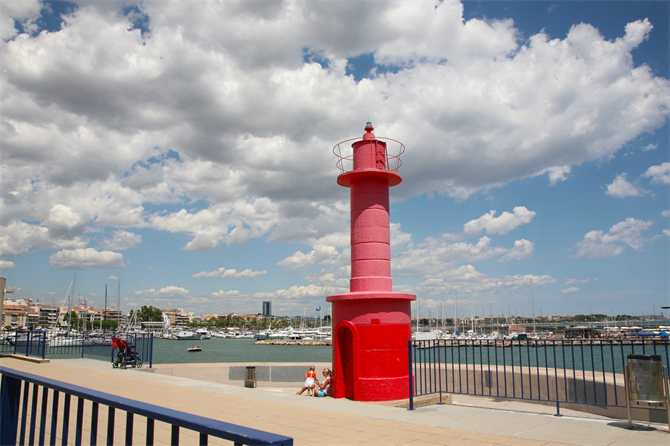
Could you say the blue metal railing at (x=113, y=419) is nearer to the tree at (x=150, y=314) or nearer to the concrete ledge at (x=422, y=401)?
the concrete ledge at (x=422, y=401)

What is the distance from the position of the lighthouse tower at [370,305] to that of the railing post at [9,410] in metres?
7.88

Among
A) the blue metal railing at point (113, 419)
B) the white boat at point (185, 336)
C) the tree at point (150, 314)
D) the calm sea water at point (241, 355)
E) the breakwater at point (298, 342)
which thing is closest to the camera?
the blue metal railing at point (113, 419)

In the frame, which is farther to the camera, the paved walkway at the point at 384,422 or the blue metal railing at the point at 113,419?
the paved walkway at the point at 384,422

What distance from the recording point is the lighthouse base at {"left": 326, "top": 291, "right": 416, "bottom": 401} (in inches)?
428

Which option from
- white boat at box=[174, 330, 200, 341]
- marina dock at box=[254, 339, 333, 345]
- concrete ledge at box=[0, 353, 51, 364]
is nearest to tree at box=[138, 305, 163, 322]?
white boat at box=[174, 330, 200, 341]

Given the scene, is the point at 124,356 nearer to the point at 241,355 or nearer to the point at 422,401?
the point at 422,401

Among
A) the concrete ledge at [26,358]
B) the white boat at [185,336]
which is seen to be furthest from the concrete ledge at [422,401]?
the white boat at [185,336]

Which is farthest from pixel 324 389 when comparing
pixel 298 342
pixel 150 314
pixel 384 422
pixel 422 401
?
pixel 150 314

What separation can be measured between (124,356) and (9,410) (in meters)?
13.8

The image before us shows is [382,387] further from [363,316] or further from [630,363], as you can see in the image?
[630,363]

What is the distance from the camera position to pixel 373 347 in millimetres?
10977

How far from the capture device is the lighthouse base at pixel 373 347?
10.9 meters

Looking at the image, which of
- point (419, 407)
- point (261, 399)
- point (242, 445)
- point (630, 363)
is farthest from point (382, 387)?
point (242, 445)

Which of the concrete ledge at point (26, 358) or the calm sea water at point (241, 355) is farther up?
the concrete ledge at point (26, 358)
